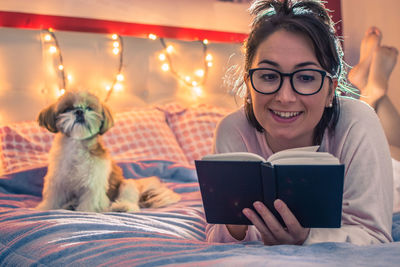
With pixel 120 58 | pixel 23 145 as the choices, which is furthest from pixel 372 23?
pixel 23 145

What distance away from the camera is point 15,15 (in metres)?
2.73

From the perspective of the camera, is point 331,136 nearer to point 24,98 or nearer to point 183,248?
point 183,248

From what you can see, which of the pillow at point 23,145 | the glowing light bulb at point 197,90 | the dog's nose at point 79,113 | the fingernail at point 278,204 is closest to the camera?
the fingernail at point 278,204

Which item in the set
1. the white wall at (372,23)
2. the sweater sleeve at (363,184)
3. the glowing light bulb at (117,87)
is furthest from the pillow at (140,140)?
the white wall at (372,23)

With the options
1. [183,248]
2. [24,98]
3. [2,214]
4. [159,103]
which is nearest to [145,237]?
[183,248]

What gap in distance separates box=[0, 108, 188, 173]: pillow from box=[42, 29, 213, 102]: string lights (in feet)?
1.06

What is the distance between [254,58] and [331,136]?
35 centimetres

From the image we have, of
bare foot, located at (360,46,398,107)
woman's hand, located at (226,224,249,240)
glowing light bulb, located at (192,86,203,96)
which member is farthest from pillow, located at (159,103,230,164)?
woman's hand, located at (226,224,249,240)

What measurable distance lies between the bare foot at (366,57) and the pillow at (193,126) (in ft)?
3.57

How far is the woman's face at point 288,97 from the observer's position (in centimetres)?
116

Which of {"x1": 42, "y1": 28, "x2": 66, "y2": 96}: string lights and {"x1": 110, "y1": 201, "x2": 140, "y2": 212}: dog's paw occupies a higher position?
{"x1": 42, "y1": 28, "x2": 66, "y2": 96}: string lights

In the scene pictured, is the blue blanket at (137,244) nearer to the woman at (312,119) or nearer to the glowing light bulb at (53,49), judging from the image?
the woman at (312,119)

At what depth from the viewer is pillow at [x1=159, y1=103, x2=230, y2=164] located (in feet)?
9.03

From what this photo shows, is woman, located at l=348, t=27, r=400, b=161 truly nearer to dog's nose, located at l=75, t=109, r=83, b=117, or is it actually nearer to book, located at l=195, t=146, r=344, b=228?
dog's nose, located at l=75, t=109, r=83, b=117
